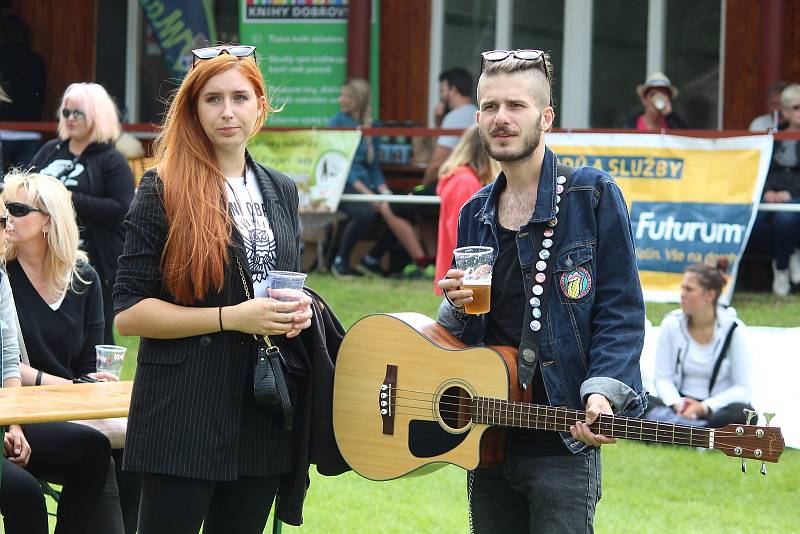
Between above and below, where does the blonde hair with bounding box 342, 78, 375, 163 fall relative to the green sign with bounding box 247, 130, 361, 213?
above

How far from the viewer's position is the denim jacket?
135 inches

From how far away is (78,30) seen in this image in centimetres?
1633

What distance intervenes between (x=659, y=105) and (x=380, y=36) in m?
4.13

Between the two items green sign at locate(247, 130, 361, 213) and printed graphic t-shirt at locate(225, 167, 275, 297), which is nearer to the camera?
printed graphic t-shirt at locate(225, 167, 275, 297)

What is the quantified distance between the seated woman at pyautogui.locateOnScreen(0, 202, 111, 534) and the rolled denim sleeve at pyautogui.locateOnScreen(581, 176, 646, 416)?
220cm

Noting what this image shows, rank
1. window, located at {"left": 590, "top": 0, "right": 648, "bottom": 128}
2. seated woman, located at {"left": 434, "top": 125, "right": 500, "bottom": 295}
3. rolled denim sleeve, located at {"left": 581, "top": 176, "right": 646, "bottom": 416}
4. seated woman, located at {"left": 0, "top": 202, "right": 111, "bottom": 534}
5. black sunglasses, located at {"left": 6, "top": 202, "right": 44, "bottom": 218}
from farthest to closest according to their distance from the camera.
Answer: window, located at {"left": 590, "top": 0, "right": 648, "bottom": 128} → seated woman, located at {"left": 434, "top": 125, "right": 500, "bottom": 295} → black sunglasses, located at {"left": 6, "top": 202, "right": 44, "bottom": 218} → seated woman, located at {"left": 0, "top": 202, "right": 111, "bottom": 534} → rolled denim sleeve, located at {"left": 581, "top": 176, "right": 646, "bottom": 416}

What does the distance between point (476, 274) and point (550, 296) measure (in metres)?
0.20

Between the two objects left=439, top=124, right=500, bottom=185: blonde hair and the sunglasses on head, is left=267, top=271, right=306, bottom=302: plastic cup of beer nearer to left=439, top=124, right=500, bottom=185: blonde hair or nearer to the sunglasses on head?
the sunglasses on head

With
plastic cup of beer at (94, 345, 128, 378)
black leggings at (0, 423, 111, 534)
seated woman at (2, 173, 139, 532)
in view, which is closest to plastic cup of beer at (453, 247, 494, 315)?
black leggings at (0, 423, 111, 534)

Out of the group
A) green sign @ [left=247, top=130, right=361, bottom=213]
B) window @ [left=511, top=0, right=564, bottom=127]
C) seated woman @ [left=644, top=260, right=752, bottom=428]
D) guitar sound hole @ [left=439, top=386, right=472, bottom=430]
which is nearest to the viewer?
guitar sound hole @ [left=439, top=386, right=472, bottom=430]

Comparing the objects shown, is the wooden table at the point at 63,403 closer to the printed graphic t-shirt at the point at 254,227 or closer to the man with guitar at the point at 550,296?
the printed graphic t-shirt at the point at 254,227

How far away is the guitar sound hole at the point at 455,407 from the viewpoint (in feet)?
11.8

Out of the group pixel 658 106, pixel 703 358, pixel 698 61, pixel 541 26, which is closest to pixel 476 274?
pixel 703 358

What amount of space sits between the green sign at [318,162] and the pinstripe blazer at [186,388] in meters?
8.12
